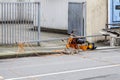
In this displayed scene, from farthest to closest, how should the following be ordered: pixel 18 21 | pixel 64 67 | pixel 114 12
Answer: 1. pixel 114 12
2. pixel 18 21
3. pixel 64 67

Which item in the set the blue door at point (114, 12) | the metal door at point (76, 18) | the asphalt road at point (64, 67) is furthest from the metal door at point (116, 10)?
the asphalt road at point (64, 67)

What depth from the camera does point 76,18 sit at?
21.3 m

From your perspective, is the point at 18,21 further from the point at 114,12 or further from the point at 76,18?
the point at 114,12

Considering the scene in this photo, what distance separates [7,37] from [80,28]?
4.30 m

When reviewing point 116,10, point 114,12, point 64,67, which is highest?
point 116,10

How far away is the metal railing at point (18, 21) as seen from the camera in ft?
61.0

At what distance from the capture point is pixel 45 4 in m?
26.0

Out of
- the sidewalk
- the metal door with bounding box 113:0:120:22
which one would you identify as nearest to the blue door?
the metal door with bounding box 113:0:120:22

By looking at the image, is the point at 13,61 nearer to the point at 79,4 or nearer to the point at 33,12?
the point at 33,12

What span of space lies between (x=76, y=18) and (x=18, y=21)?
3966 millimetres

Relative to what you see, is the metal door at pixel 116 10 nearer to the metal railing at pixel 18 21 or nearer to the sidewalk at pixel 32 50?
the sidewalk at pixel 32 50

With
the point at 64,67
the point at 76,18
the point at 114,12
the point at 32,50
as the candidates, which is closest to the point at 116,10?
the point at 114,12

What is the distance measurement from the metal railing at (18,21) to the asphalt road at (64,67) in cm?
354

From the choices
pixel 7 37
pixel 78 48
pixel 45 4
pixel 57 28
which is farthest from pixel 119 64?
pixel 45 4
